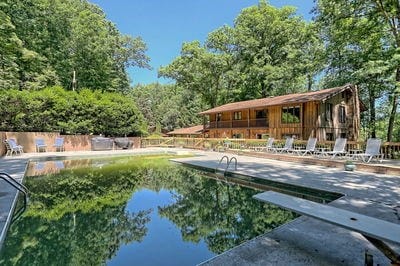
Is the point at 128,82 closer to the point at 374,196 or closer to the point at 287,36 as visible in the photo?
the point at 287,36

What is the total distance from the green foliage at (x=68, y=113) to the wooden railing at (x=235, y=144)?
1.99m

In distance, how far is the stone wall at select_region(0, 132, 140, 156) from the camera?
15.9 metres

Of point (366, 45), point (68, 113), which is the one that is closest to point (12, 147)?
point (68, 113)

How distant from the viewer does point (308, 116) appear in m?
20.5

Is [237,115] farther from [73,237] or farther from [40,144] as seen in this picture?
[73,237]

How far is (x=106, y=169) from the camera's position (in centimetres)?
1152

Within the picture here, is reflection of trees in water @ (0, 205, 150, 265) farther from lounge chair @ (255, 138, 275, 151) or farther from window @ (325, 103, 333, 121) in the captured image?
window @ (325, 103, 333, 121)

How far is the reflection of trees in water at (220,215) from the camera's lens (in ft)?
15.2

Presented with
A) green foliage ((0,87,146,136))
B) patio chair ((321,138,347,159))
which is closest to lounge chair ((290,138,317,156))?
patio chair ((321,138,347,159))

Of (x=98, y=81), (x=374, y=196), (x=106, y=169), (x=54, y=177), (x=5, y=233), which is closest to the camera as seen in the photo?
(x=5, y=233)

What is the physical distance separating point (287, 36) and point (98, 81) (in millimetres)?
21112

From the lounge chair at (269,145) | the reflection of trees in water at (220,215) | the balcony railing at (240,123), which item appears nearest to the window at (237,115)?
the balcony railing at (240,123)

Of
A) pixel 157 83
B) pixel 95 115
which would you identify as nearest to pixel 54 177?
pixel 95 115

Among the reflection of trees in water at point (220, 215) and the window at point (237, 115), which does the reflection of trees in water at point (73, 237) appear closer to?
the reflection of trees in water at point (220, 215)
